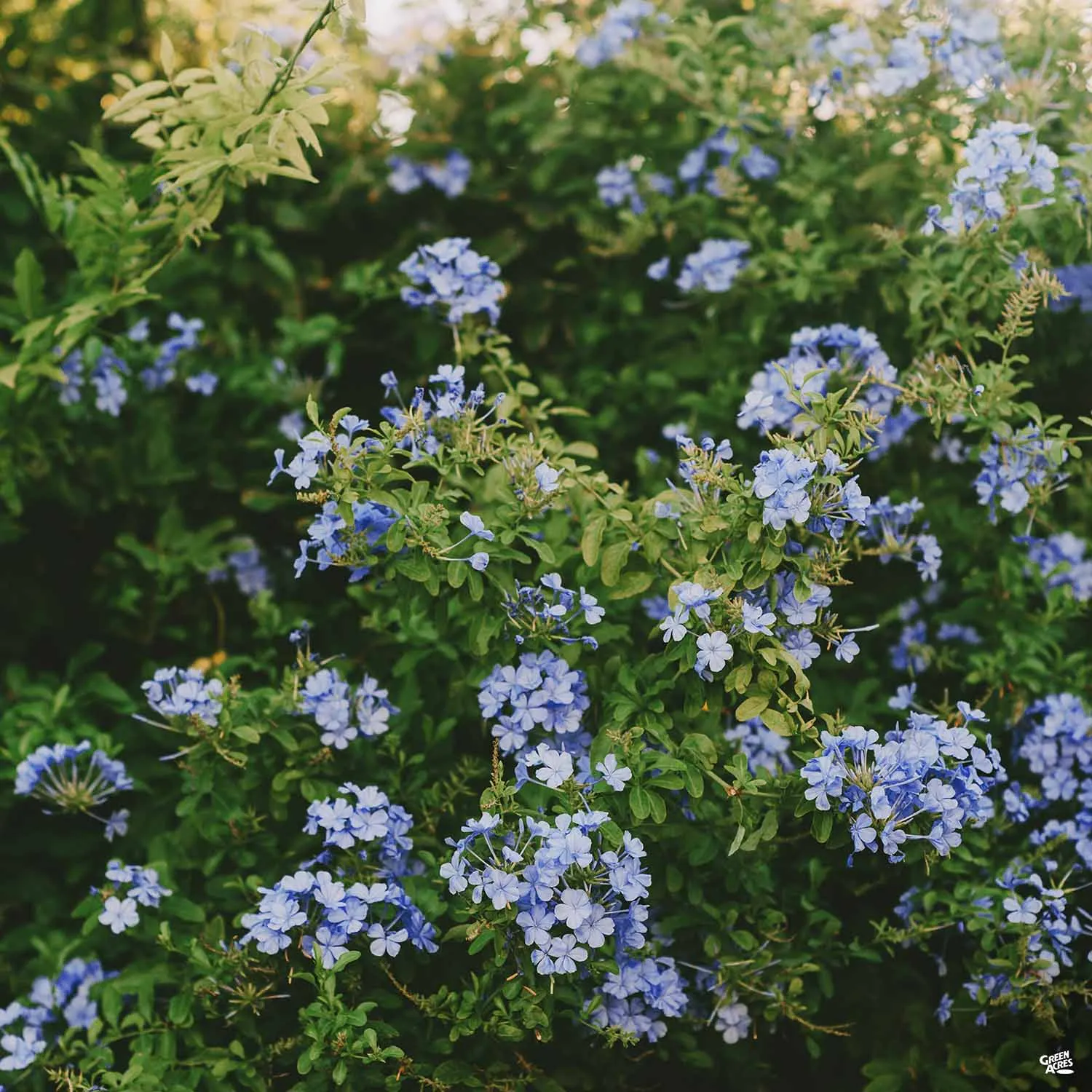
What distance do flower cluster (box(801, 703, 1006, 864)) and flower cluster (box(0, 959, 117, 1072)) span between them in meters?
1.34

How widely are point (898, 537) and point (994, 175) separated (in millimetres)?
679

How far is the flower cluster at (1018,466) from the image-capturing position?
207 centimetres

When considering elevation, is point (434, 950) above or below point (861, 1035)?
above

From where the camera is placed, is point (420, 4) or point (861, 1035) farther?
point (420, 4)

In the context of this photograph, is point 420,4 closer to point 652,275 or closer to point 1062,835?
point 652,275

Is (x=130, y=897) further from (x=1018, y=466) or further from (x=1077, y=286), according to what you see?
(x=1077, y=286)

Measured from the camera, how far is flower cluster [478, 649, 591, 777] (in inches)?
73.2

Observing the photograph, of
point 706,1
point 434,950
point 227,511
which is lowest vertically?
point 434,950

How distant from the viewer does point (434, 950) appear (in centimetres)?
190

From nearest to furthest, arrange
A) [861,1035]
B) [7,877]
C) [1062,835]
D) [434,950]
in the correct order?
[434,950]
[1062,835]
[861,1035]
[7,877]

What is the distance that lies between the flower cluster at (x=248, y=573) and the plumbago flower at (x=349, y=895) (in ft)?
3.16

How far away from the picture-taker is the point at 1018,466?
2.13 metres

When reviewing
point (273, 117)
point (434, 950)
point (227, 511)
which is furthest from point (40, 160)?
point (434, 950)

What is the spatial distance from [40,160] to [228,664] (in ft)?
5.26
